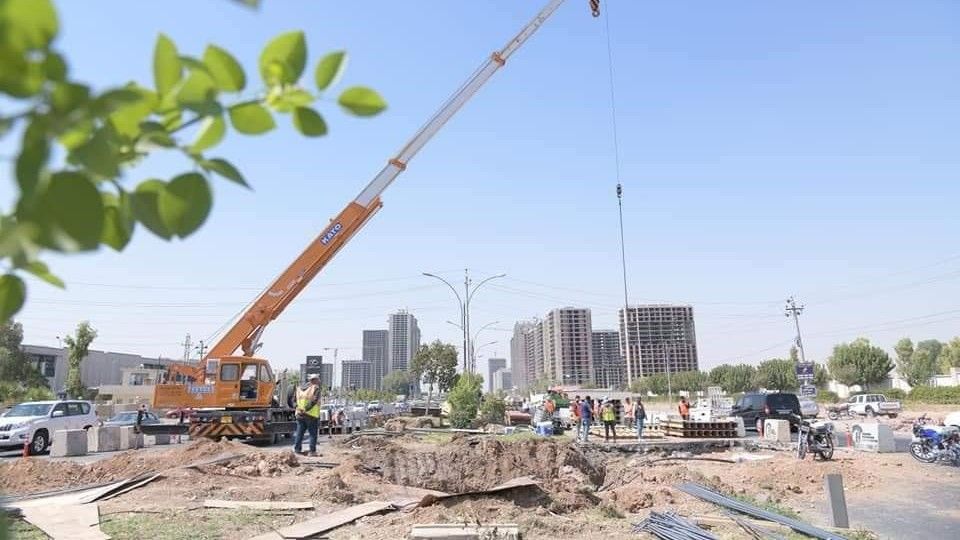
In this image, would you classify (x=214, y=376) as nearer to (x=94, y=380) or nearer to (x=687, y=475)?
(x=687, y=475)

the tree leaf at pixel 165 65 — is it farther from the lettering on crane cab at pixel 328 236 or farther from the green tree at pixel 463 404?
the green tree at pixel 463 404

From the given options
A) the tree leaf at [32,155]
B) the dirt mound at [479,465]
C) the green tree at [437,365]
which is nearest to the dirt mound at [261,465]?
the dirt mound at [479,465]

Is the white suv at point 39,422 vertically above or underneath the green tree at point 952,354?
underneath

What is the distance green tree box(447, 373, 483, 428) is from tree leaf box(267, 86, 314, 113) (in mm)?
33965

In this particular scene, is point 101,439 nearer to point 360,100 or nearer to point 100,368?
point 360,100

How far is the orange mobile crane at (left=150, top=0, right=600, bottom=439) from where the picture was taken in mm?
18984

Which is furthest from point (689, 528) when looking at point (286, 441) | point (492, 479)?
point (286, 441)

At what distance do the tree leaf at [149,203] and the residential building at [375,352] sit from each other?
137676mm

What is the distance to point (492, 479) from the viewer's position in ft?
51.2

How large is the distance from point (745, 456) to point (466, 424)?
57.3 feet

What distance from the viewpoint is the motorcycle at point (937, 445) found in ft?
53.8

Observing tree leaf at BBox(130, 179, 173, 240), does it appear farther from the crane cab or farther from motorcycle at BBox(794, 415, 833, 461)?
the crane cab

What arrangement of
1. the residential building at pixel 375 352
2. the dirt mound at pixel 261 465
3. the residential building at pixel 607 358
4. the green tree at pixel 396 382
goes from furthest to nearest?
the residential building at pixel 375 352, the green tree at pixel 396 382, the residential building at pixel 607 358, the dirt mound at pixel 261 465

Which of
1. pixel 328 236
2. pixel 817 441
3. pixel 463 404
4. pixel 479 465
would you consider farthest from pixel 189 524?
pixel 463 404
